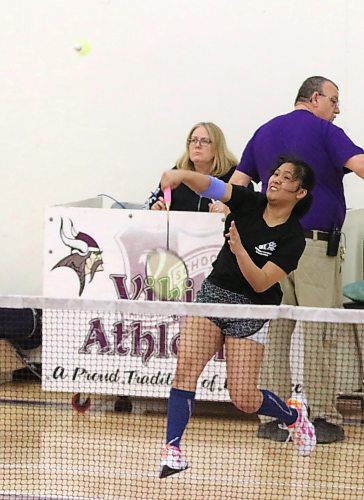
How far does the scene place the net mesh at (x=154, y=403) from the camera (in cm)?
473

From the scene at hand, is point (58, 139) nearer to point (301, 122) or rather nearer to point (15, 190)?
point (15, 190)

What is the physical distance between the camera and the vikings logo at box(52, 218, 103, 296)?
20.3 ft

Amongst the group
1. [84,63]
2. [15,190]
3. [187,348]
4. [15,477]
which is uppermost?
[84,63]

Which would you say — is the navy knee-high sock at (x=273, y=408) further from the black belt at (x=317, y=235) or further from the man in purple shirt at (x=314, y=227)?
the black belt at (x=317, y=235)

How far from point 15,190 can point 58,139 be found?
0.47 m

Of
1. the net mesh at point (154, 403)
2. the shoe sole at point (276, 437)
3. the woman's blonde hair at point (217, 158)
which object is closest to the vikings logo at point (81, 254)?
the net mesh at point (154, 403)

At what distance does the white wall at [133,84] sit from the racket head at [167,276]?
123 centimetres

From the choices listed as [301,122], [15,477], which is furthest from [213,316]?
[301,122]

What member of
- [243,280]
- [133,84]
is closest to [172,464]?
[243,280]

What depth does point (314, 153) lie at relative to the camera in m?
5.64

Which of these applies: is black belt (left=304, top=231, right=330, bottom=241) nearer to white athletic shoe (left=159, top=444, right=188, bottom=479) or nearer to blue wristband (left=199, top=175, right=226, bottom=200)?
blue wristband (left=199, top=175, right=226, bottom=200)

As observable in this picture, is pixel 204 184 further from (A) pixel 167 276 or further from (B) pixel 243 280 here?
(A) pixel 167 276

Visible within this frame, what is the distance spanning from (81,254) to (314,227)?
134cm

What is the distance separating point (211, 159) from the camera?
251 inches
